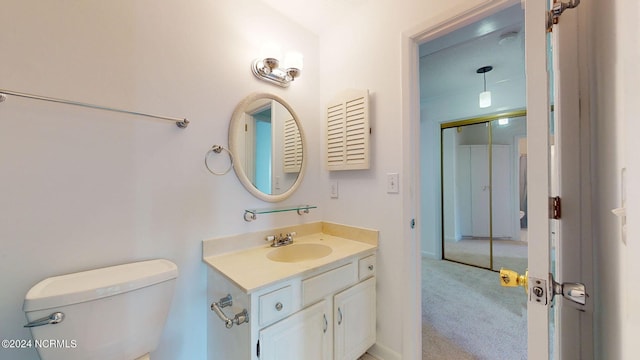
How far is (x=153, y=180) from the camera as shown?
1.17 m

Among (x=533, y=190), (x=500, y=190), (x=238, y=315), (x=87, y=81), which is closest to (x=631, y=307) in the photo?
(x=533, y=190)

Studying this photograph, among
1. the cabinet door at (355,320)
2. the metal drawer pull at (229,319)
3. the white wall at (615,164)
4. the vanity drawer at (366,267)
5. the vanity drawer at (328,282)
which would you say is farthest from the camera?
the vanity drawer at (366,267)

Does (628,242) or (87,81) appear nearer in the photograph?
(628,242)

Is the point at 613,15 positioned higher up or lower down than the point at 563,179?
higher up

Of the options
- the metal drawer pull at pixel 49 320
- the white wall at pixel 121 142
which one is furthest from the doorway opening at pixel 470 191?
the metal drawer pull at pixel 49 320

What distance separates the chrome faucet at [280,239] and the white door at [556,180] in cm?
125

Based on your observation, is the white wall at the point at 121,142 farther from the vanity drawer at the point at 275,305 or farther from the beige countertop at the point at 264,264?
the vanity drawer at the point at 275,305

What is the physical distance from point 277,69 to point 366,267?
1427mm

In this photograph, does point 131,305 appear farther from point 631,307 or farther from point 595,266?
point 595,266

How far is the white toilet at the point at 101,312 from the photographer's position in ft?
2.57

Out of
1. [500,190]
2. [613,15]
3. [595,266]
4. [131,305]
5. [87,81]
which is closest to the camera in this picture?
[613,15]

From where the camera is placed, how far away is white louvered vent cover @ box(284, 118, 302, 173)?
1.72 m

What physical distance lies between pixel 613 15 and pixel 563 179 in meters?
0.40

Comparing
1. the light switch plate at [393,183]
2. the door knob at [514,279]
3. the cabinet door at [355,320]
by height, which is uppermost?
the light switch plate at [393,183]
